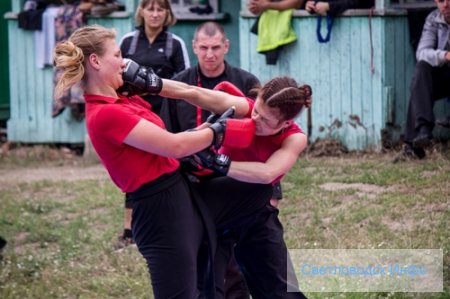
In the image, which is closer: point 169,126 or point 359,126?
point 169,126

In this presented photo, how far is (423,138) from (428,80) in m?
0.53

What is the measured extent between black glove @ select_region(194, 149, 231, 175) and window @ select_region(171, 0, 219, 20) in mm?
7175

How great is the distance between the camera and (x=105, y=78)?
4809 mm

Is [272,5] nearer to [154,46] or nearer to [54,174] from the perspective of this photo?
[154,46]

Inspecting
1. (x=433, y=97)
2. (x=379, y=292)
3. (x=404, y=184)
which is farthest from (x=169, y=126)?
(x=433, y=97)

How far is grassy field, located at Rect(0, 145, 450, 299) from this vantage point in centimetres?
710

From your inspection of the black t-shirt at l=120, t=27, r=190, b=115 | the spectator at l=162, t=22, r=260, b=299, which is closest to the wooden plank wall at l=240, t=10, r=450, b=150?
the black t-shirt at l=120, t=27, r=190, b=115

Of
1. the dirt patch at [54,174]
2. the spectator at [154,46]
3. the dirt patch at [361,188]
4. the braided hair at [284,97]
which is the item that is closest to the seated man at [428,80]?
the dirt patch at [361,188]

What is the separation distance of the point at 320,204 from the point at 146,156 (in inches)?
143

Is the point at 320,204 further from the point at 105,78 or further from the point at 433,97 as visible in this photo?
the point at 105,78

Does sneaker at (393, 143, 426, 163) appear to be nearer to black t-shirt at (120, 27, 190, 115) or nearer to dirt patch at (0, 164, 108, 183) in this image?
black t-shirt at (120, 27, 190, 115)

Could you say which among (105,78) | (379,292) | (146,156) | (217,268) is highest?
(105,78)

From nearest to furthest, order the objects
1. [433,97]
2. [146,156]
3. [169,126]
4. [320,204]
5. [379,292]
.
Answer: [146,156]
[379,292]
[169,126]
[320,204]
[433,97]

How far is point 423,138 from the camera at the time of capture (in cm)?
873
